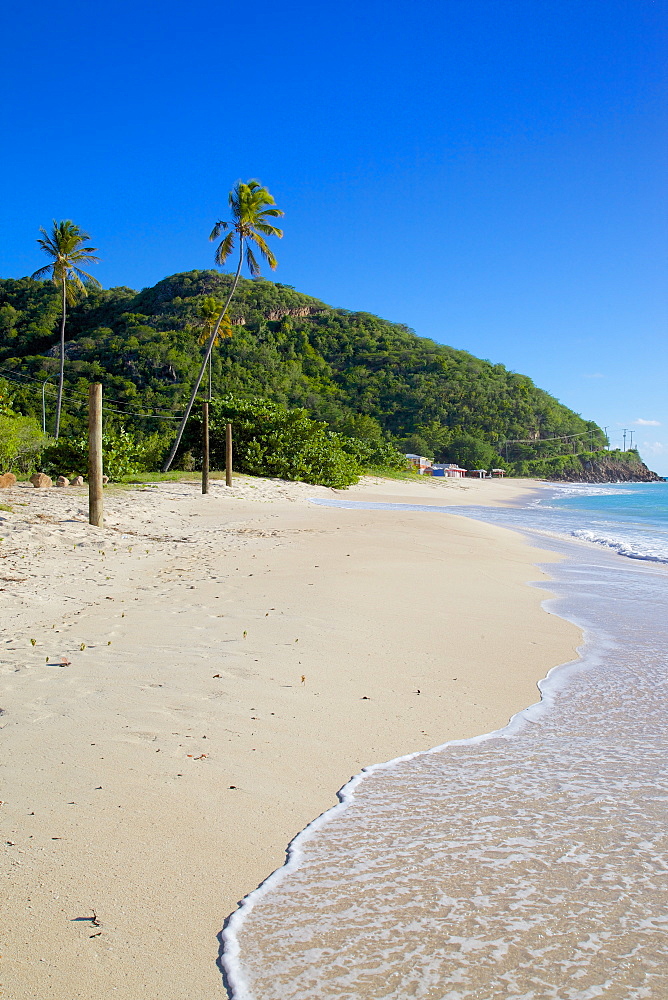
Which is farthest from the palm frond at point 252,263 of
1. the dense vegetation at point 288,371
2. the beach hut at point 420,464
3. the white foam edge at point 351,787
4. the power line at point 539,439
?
the power line at point 539,439

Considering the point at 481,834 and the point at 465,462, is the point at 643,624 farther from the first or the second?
the point at 465,462

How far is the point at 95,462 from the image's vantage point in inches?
429

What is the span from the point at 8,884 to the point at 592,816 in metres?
2.02

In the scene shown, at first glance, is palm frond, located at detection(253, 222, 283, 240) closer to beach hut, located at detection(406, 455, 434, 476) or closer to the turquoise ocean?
the turquoise ocean

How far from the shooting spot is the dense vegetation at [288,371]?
57531 millimetres

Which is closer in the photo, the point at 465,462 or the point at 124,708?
the point at 124,708

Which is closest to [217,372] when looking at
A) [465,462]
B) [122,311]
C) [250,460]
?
[122,311]

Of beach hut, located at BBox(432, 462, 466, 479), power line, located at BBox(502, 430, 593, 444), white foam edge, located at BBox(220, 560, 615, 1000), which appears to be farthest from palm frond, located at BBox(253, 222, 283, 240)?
power line, located at BBox(502, 430, 593, 444)

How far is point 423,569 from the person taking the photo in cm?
812

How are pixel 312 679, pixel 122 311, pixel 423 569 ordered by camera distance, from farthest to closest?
pixel 122 311 → pixel 423 569 → pixel 312 679

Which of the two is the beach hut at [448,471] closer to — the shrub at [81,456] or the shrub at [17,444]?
the shrub at [17,444]

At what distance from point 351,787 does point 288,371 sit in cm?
8002

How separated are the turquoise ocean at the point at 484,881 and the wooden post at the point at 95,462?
28.4ft

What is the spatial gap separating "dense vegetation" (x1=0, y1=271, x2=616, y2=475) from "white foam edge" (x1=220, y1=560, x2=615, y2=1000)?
1384 inches
